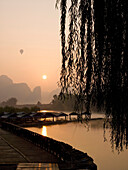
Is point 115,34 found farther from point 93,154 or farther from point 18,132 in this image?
point 93,154

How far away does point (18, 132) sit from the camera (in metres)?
30.4

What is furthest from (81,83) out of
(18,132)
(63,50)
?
(18,132)

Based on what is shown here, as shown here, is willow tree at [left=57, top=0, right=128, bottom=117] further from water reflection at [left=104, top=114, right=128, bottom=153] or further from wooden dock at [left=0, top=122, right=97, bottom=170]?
wooden dock at [left=0, top=122, right=97, bottom=170]

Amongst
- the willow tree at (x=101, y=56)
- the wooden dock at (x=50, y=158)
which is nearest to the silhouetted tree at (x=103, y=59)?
the willow tree at (x=101, y=56)

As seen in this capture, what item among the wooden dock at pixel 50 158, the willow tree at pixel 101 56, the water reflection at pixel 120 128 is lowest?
the wooden dock at pixel 50 158

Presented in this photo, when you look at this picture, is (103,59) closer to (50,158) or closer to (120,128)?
(120,128)

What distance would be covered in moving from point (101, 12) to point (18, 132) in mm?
26654

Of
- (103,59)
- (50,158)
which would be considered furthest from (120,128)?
(50,158)

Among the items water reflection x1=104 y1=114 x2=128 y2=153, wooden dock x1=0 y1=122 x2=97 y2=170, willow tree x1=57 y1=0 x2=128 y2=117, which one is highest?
willow tree x1=57 y1=0 x2=128 y2=117

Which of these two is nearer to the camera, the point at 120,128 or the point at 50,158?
the point at 120,128

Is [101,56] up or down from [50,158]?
up

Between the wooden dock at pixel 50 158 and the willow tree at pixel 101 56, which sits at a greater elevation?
the willow tree at pixel 101 56

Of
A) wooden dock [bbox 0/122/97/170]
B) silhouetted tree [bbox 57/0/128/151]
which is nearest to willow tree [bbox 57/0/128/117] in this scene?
silhouetted tree [bbox 57/0/128/151]

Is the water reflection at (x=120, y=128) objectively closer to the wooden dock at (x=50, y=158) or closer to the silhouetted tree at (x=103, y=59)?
the silhouetted tree at (x=103, y=59)
